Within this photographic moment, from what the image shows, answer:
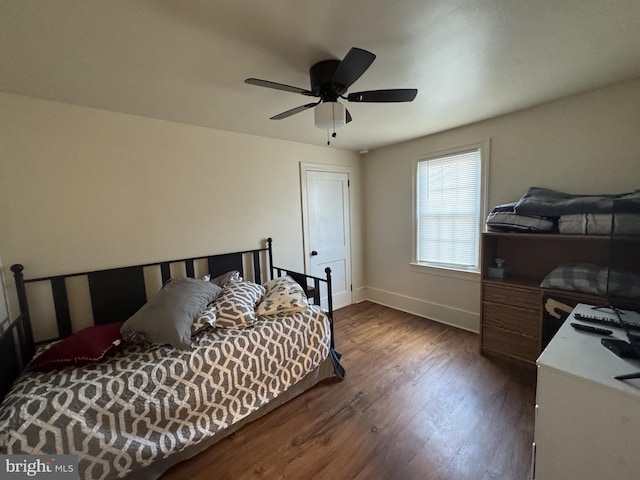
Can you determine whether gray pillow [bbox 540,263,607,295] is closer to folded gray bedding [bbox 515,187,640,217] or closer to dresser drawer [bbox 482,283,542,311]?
dresser drawer [bbox 482,283,542,311]

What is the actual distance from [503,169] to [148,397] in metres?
3.42

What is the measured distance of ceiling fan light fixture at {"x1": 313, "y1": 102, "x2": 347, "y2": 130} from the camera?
1.58 metres

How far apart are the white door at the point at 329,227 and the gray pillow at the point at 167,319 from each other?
1736 millimetres

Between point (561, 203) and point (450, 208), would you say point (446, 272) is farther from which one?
point (561, 203)

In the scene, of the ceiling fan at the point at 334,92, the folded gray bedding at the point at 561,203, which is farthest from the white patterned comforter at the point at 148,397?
the folded gray bedding at the point at 561,203

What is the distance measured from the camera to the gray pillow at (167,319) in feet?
5.29

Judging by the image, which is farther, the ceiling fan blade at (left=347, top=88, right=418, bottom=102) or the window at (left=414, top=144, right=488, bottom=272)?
the window at (left=414, top=144, right=488, bottom=272)

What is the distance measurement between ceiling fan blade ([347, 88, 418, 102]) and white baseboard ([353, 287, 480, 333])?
2531mm

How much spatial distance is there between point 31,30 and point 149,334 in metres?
1.66

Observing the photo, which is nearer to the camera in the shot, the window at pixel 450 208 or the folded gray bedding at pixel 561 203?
the folded gray bedding at pixel 561 203

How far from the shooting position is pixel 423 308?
341 centimetres

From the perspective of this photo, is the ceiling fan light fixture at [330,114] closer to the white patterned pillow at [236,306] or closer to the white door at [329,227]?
the white patterned pillow at [236,306]

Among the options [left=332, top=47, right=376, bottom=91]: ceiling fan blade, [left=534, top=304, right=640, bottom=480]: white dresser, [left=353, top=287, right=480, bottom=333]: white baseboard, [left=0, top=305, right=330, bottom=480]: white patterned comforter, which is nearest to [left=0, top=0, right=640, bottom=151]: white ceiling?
[left=332, top=47, right=376, bottom=91]: ceiling fan blade

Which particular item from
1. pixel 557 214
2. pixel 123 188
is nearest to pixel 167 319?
pixel 123 188
